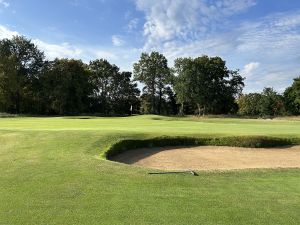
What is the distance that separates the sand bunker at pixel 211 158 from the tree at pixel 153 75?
248ft

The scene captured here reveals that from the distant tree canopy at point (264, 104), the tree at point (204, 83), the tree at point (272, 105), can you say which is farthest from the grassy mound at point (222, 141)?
the tree at point (272, 105)

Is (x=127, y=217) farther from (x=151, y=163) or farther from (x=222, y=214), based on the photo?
(x=151, y=163)

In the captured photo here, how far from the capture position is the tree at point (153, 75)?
93.0 m

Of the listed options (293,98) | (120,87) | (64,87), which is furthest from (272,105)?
(64,87)

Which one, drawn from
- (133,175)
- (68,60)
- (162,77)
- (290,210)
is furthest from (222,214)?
(162,77)

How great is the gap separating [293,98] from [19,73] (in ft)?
193

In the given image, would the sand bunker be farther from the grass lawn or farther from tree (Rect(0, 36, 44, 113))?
tree (Rect(0, 36, 44, 113))

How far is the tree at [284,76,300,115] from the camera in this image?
288ft

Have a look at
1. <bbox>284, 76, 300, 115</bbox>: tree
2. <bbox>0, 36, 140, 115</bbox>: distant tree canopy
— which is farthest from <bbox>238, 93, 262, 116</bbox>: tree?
<bbox>0, 36, 140, 115</bbox>: distant tree canopy

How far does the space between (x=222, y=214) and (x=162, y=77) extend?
8741 centimetres

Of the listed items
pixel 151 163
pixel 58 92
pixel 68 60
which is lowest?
pixel 151 163

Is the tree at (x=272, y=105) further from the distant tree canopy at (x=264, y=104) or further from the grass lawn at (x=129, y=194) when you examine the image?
the grass lawn at (x=129, y=194)

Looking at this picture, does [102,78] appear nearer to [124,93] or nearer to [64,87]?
[124,93]

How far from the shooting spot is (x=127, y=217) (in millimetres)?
6871
